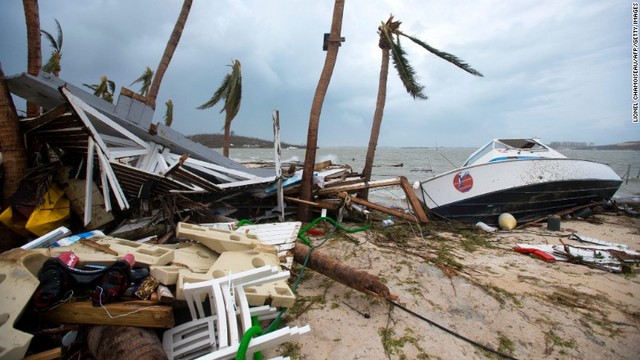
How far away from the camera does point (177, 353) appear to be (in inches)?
93.6

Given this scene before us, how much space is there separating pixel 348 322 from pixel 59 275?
272 cm

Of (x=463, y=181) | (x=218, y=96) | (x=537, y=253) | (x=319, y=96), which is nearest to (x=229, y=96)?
(x=218, y=96)

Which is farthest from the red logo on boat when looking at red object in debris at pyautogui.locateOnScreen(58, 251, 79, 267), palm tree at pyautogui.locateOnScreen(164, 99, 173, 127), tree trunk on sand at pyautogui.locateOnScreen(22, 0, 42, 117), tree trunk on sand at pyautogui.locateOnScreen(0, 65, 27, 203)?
palm tree at pyautogui.locateOnScreen(164, 99, 173, 127)

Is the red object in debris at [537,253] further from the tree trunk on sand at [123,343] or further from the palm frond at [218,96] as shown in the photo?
the palm frond at [218,96]

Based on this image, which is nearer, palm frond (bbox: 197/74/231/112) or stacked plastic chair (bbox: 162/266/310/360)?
stacked plastic chair (bbox: 162/266/310/360)

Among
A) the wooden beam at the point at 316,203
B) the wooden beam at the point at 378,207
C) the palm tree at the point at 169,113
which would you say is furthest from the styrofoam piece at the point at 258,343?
the palm tree at the point at 169,113

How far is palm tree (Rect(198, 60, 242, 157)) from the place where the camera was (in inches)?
619

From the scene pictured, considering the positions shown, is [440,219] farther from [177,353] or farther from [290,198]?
[177,353]

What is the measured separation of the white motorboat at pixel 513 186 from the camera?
8242mm

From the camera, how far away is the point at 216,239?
3.44m

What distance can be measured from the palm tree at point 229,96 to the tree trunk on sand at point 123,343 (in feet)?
48.7

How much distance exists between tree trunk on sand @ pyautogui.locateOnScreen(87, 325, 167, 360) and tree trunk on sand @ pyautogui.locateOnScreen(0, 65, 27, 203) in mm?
3377

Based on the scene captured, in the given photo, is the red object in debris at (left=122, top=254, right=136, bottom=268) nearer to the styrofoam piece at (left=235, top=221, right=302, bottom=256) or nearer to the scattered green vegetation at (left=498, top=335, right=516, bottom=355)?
the styrofoam piece at (left=235, top=221, right=302, bottom=256)

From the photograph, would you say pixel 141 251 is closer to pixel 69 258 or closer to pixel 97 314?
pixel 69 258
